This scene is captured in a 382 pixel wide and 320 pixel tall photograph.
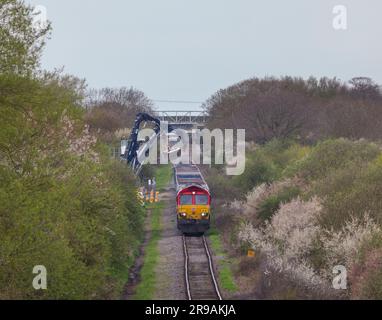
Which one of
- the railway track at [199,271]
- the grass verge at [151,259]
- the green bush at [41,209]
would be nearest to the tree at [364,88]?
the grass verge at [151,259]

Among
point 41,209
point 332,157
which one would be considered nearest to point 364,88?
point 332,157

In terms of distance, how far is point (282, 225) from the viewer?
35125mm

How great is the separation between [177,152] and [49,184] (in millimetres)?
71351

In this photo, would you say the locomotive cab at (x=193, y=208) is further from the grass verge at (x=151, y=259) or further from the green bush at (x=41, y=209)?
the green bush at (x=41, y=209)

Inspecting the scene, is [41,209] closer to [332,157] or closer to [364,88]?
[332,157]

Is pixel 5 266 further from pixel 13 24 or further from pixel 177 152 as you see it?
pixel 177 152

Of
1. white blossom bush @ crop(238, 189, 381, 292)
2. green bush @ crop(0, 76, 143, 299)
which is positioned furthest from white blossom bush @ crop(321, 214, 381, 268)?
green bush @ crop(0, 76, 143, 299)

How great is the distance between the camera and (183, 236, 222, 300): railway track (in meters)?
28.9

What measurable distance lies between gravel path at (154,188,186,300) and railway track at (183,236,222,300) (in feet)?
0.94

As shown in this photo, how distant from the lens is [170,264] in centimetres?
3569

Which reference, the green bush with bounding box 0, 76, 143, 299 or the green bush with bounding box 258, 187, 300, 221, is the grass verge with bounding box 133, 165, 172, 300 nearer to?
the green bush with bounding box 0, 76, 143, 299

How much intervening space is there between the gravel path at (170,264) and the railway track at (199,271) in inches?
11.3

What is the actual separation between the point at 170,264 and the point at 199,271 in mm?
2331

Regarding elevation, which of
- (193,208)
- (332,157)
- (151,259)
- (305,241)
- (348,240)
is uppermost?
(332,157)
